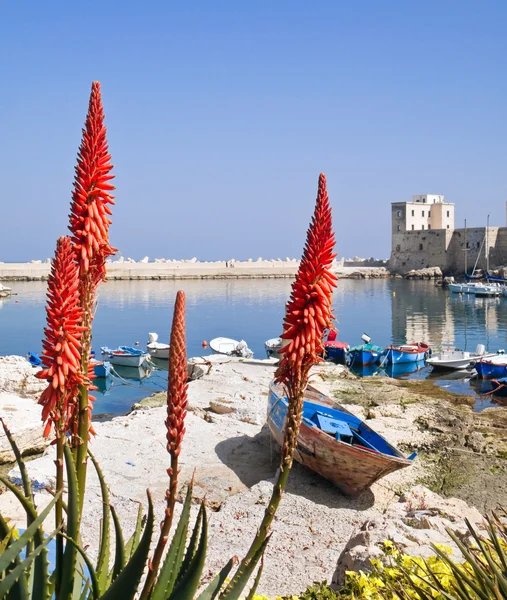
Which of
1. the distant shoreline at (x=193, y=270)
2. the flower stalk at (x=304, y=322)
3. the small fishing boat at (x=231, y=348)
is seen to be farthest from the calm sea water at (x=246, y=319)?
the flower stalk at (x=304, y=322)

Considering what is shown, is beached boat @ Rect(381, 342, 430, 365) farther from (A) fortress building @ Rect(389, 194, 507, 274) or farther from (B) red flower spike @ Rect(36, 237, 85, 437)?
(A) fortress building @ Rect(389, 194, 507, 274)

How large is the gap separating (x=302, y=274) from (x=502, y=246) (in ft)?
271

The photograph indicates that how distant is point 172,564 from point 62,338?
1036mm

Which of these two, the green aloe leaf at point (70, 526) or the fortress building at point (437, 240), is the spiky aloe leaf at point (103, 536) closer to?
the green aloe leaf at point (70, 526)

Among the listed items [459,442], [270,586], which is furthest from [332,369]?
[270,586]

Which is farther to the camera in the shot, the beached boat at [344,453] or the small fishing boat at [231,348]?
the small fishing boat at [231,348]

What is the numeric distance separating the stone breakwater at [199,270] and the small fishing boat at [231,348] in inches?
2176

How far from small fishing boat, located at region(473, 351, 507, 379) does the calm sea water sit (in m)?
0.88

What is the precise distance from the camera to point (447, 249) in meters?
84.2

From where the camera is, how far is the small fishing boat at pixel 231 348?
98.4 ft

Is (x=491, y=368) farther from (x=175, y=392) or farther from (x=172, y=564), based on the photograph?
(x=175, y=392)

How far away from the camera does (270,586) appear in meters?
6.14

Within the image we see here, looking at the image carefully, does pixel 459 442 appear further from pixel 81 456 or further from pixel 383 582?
pixel 81 456

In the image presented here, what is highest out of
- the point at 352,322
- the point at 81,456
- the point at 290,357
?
the point at 290,357
